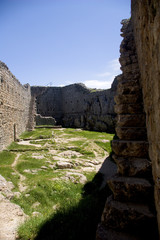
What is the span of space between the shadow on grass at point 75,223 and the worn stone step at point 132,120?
220 cm

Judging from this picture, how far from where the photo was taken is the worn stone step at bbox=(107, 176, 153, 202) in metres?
2.90

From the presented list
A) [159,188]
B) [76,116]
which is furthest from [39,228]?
[76,116]

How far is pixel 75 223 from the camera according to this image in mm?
3750

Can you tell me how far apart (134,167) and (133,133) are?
2.41 feet

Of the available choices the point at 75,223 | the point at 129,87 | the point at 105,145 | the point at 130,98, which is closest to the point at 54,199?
the point at 75,223

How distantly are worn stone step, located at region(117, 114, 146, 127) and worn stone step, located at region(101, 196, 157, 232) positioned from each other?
166cm

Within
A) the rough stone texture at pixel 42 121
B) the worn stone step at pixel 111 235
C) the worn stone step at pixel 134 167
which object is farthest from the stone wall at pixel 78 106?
the worn stone step at pixel 111 235

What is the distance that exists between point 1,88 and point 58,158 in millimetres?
6779

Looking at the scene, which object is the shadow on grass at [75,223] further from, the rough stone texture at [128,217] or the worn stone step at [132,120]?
the worn stone step at [132,120]

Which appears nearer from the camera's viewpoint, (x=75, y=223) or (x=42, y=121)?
(x=75, y=223)

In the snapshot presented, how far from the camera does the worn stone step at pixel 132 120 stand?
3826 millimetres

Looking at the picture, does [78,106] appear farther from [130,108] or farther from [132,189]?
[132,189]

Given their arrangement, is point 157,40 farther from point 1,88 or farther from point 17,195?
point 1,88

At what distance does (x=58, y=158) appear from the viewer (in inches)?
395
